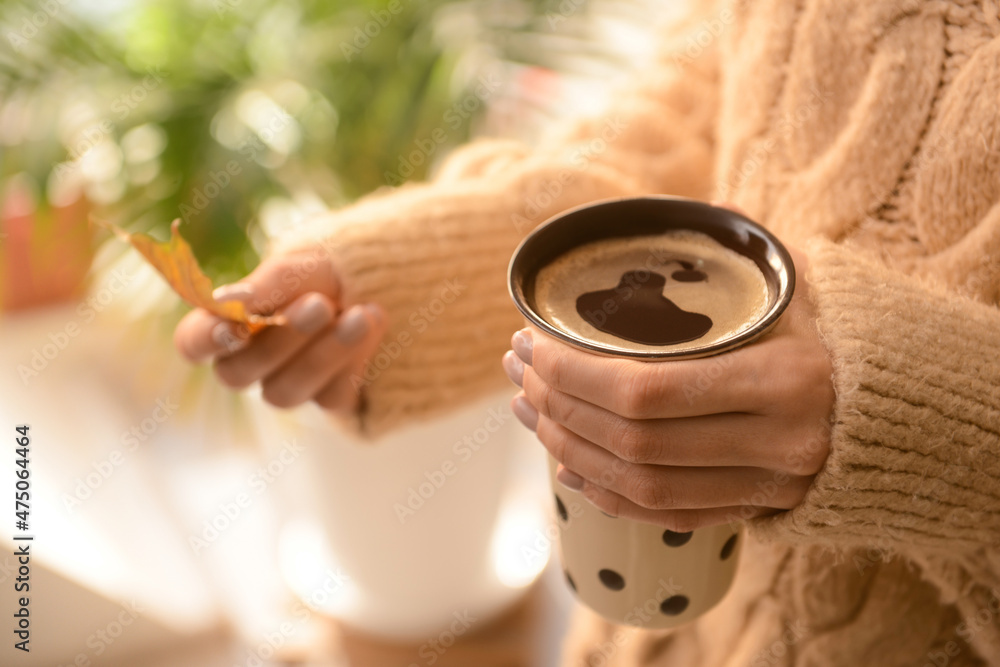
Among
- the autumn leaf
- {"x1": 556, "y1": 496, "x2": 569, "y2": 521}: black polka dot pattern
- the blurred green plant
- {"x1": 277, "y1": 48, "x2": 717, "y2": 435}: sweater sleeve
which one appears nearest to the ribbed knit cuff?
{"x1": 277, "y1": 48, "x2": 717, "y2": 435}: sweater sleeve

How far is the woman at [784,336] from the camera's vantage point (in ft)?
1.37

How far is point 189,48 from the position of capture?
40.3 inches

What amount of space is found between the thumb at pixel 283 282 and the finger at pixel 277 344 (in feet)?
0.06

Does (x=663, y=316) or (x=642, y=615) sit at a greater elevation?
(x=663, y=316)

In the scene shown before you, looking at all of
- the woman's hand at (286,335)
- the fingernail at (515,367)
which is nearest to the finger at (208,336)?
the woman's hand at (286,335)

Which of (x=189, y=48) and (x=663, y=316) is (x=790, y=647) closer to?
(x=663, y=316)

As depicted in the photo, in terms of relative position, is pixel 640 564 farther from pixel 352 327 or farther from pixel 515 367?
pixel 352 327

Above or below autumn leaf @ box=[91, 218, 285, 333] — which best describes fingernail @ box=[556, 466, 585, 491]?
below

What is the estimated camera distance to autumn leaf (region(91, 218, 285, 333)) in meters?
0.48

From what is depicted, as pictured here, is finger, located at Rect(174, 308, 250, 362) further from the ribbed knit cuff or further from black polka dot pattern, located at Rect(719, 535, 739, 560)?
black polka dot pattern, located at Rect(719, 535, 739, 560)

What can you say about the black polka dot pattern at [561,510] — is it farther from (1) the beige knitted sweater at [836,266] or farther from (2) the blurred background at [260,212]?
(2) the blurred background at [260,212]

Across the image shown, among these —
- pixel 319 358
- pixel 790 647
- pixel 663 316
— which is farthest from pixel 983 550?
pixel 319 358

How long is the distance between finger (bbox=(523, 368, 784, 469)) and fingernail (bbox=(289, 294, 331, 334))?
0.27 m

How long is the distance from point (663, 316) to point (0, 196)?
97 cm
